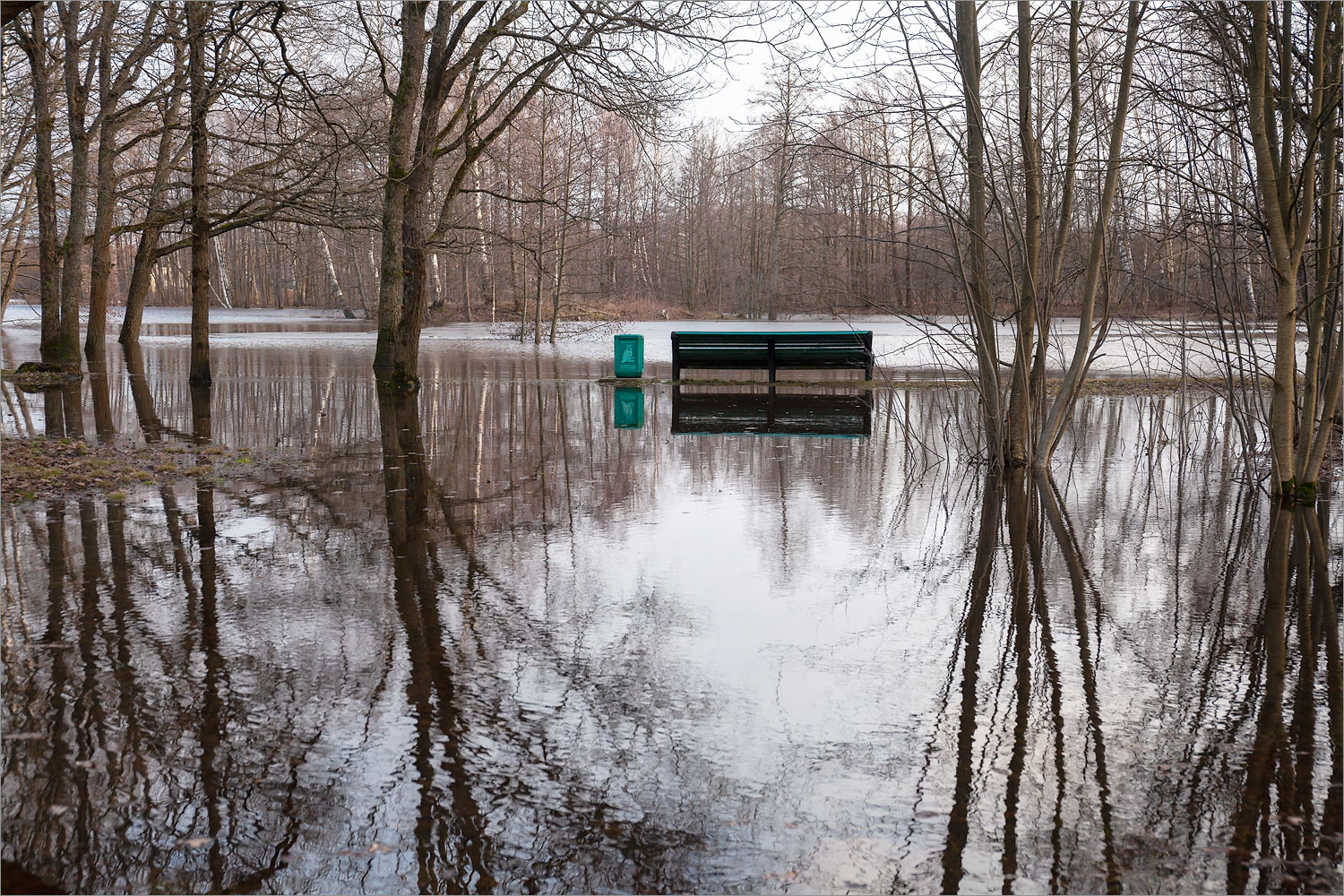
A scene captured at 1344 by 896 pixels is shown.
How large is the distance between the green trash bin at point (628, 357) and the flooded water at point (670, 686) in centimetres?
939

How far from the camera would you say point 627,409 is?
15.0 m

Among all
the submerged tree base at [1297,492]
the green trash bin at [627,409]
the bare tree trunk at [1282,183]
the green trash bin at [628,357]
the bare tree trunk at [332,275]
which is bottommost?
the submerged tree base at [1297,492]

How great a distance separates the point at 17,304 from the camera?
2867 inches

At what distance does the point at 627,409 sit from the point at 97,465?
709cm

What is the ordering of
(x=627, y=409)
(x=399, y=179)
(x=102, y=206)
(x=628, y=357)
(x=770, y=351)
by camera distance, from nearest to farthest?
1. (x=627, y=409)
2. (x=399, y=179)
3. (x=770, y=351)
4. (x=628, y=357)
5. (x=102, y=206)

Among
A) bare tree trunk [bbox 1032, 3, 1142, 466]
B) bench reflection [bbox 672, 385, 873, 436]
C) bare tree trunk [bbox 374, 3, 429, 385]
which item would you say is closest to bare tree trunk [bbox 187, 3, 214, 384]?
bare tree trunk [bbox 374, 3, 429, 385]

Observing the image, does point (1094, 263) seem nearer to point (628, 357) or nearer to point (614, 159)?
point (628, 357)

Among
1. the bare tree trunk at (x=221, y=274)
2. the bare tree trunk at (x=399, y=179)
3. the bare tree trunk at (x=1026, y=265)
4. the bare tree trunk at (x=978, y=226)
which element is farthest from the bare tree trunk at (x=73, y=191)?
the bare tree trunk at (x=221, y=274)

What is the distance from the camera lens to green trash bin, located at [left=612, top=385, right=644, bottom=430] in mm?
13273

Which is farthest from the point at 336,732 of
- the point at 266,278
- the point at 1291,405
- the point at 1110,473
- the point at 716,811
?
the point at 266,278

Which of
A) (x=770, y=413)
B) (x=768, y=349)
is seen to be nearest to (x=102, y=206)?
(x=768, y=349)

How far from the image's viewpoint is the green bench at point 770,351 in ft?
59.8

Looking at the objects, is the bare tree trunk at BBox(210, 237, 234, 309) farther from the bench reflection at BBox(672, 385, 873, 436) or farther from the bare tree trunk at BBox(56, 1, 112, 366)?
the bench reflection at BBox(672, 385, 873, 436)

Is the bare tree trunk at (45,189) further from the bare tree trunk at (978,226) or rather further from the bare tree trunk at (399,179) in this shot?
the bare tree trunk at (978,226)
